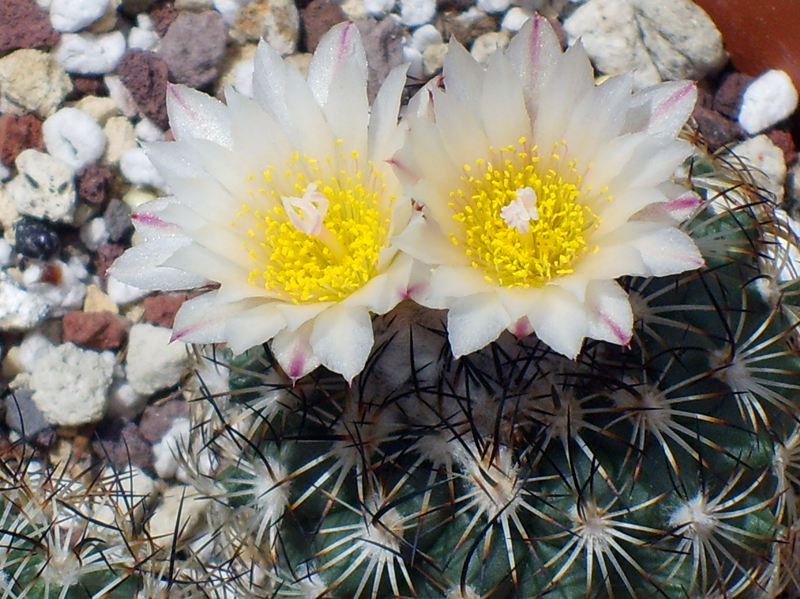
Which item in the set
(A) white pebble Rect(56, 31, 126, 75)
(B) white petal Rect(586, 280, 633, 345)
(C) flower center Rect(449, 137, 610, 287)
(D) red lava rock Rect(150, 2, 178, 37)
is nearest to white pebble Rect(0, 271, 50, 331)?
(A) white pebble Rect(56, 31, 126, 75)

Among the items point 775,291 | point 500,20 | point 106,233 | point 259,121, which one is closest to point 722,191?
point 775,291

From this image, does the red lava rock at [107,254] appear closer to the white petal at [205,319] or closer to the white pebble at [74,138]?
the white pebble at [74,138]

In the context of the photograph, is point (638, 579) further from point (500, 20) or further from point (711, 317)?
point (500, 20)

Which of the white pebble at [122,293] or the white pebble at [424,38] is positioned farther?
the white pebble at [424,38]

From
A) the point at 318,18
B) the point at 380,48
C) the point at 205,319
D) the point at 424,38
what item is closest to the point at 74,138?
the point at 318,18

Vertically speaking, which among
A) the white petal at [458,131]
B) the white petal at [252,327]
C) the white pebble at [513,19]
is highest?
the white petal at [458,131]

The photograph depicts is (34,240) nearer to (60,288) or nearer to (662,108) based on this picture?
(60,288)

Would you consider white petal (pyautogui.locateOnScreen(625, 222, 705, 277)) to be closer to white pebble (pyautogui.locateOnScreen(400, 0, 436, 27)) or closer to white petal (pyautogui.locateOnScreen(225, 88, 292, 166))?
white petal (pyautogui.locateOnScreen(225, 88, 292, 166))

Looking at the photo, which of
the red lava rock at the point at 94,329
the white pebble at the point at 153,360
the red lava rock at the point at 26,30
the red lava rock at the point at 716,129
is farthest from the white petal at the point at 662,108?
the red lava rock at the point at 26,30
